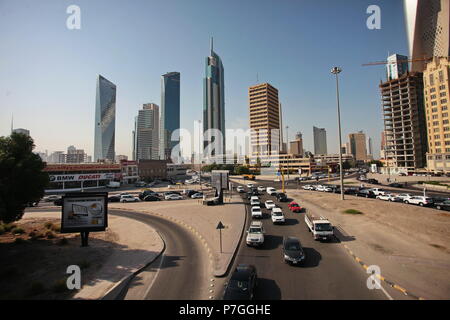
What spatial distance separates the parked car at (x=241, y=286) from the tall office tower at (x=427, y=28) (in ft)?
516

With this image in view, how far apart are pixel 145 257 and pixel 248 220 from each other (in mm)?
14351

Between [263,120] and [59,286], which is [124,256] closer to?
[59,286]

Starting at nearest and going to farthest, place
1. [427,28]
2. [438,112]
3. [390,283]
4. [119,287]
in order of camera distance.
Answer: [390,283]
[119,287]
[438,112]
[427,28]

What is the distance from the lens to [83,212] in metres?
19.5

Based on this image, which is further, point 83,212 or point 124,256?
point 83,212

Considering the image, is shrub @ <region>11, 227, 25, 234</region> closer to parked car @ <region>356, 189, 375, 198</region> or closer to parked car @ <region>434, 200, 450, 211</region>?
parked car @ <region>434, 200, 450, 211</region>

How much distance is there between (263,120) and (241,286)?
14801 centimetres

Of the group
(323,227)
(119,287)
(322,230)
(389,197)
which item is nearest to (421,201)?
(389,197)

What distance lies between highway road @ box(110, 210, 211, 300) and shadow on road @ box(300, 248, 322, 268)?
6817 millimetres

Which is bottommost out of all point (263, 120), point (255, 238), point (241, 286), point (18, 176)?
point (255, 238)

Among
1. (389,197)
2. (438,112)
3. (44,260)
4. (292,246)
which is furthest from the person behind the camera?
(438,112)

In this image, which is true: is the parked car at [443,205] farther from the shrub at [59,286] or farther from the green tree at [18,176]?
the green tree at [18,176]

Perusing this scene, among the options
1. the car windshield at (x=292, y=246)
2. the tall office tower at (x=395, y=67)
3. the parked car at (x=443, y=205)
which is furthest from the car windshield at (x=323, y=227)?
the tall office tower at (x=395, y=67)

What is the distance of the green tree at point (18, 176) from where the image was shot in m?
17.5
